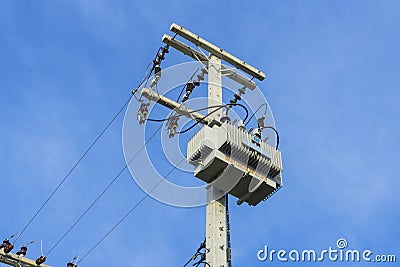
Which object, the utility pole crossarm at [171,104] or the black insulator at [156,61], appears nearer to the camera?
the utility pole crossarm at [171,104]

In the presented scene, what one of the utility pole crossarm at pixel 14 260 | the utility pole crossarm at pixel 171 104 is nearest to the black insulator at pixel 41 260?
the utility pole crossarm at pixel 14 260

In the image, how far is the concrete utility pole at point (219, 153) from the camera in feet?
28.3

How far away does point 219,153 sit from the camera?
29.8 feet

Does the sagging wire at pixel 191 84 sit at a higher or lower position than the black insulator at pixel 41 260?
higher

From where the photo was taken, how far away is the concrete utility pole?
8.64 metres

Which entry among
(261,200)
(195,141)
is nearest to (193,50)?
(195,141)

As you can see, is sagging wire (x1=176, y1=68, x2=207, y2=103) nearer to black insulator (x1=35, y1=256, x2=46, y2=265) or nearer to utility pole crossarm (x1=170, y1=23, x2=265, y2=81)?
utility pole crossarm (x1=170, y1=23, x2=265, y2=81)

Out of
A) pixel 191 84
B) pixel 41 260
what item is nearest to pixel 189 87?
pixel 191 84

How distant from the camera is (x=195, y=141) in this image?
949 centimetres

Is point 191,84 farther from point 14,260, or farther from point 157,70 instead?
point 14,260

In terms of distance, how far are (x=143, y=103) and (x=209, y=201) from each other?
2240 mm

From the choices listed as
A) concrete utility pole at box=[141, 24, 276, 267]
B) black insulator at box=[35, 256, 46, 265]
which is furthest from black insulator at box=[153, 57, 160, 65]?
black insulator at box=[35, 256, 46, 265]

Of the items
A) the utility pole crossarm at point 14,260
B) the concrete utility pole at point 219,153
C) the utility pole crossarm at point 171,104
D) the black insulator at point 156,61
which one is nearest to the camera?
the concrete utility pole at point 219,153

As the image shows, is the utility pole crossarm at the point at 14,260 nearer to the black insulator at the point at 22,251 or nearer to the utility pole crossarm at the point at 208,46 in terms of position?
the black insulator at the point at 22,251
